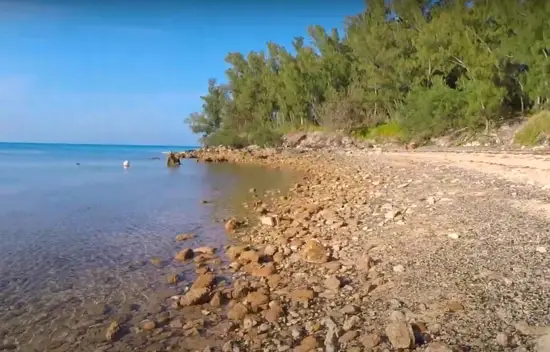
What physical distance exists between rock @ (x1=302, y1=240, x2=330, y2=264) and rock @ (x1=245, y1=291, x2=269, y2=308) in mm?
1643

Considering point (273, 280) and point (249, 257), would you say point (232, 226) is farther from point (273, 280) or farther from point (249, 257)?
point (273, 280)

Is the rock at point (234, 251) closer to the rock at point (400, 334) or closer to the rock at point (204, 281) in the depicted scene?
the rock at point (204, 281)

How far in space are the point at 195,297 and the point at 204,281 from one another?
A: 697mm

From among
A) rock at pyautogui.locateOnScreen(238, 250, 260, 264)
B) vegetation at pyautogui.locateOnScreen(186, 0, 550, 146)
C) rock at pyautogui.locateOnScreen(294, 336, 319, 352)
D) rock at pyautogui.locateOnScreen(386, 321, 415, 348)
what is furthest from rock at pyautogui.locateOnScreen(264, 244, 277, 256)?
vegetation at pyautogui.locateOnScreen(186, 0, 550, 146)

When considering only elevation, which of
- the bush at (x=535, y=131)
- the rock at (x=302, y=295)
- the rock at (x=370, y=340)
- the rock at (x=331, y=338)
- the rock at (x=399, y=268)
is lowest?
the rock at (x=302, y=295)

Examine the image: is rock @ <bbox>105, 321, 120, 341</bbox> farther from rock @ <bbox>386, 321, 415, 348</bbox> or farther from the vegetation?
the vegetation

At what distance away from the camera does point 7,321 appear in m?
5.61

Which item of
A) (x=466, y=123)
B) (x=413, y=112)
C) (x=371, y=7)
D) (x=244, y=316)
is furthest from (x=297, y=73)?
(x=244, y=316)

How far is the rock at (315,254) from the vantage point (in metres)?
7.29

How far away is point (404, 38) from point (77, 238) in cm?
4353

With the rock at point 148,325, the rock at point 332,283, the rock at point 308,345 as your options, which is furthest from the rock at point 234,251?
the rock at point 308,345

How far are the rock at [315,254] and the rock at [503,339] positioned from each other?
3.47 metres

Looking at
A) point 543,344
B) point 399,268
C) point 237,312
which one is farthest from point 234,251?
point 543,344

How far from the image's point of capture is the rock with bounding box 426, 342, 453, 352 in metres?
3.80
